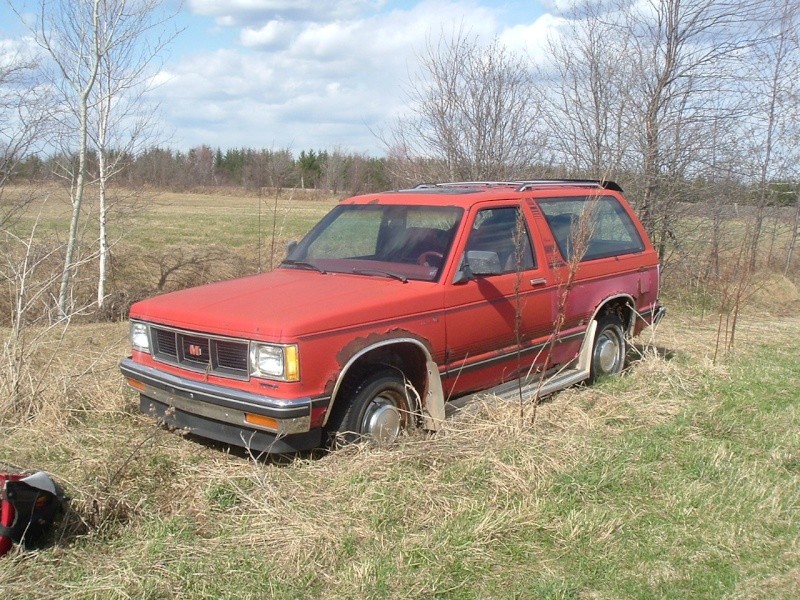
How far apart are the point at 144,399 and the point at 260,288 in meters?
1.14

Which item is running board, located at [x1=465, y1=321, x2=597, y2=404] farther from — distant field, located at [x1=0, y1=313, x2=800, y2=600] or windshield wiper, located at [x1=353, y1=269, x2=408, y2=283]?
windshield wiper, located at [x1=353, y1=269, x2=408, y2=283]

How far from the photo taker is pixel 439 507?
4.21m

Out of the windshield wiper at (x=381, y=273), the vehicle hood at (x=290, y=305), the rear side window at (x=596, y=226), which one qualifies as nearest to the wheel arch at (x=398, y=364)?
the vehicle hood at (x=290, y=305)

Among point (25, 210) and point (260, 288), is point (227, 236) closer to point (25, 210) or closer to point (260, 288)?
point (25, 210)

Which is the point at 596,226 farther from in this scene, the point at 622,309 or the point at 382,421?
the point at 382,421

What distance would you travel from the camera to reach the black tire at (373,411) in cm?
490

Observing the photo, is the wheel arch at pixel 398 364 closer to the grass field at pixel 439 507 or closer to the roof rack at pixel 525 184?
the grass field at pixel 439 507

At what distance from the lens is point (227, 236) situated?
2378 cm

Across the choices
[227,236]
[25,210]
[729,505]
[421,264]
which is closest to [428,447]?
[421,264]

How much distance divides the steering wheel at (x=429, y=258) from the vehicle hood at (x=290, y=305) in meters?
0.22

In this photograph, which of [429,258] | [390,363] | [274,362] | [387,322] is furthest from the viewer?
[429,258]

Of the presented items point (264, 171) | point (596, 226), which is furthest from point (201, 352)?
point (264, 171)

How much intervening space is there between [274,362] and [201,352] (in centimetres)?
64

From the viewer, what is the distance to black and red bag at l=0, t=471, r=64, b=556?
360cm
